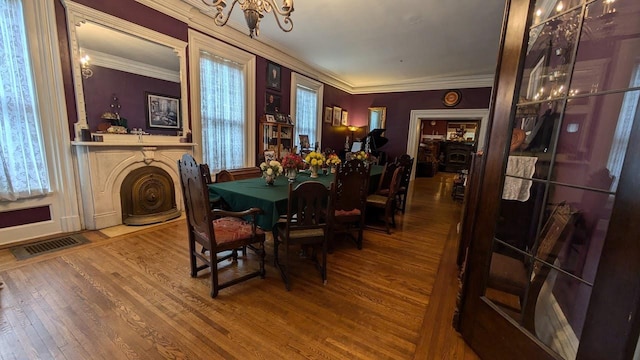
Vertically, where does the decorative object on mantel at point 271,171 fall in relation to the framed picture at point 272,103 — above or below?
below

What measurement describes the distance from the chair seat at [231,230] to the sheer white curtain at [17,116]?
221 centimetres

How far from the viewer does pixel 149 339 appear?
1.54m

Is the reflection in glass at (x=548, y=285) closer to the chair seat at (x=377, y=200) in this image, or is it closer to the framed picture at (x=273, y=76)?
the chair seat at (x=377, y=200)

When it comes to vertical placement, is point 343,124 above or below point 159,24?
below

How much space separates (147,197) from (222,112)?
1851mm

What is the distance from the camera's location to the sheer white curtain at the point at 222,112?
4133 mm

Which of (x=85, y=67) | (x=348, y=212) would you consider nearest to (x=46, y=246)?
(x=85, y=67)

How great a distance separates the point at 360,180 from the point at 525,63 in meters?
1.74

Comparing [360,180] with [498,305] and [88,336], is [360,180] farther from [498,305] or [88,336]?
[88,336]

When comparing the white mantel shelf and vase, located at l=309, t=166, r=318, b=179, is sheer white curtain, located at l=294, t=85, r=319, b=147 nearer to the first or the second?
the white mantel shelf

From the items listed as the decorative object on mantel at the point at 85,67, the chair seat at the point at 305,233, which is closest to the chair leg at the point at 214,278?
the chair seat at the point at 305,233

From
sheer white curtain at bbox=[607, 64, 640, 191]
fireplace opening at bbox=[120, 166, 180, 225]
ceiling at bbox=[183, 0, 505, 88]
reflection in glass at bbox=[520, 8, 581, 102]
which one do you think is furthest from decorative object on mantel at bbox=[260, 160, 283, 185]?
sheer white curtain at bbox=[607, 64, 640, 191]

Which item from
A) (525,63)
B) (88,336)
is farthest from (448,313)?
(88,336)

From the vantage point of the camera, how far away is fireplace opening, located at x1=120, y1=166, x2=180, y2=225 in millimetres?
3320
